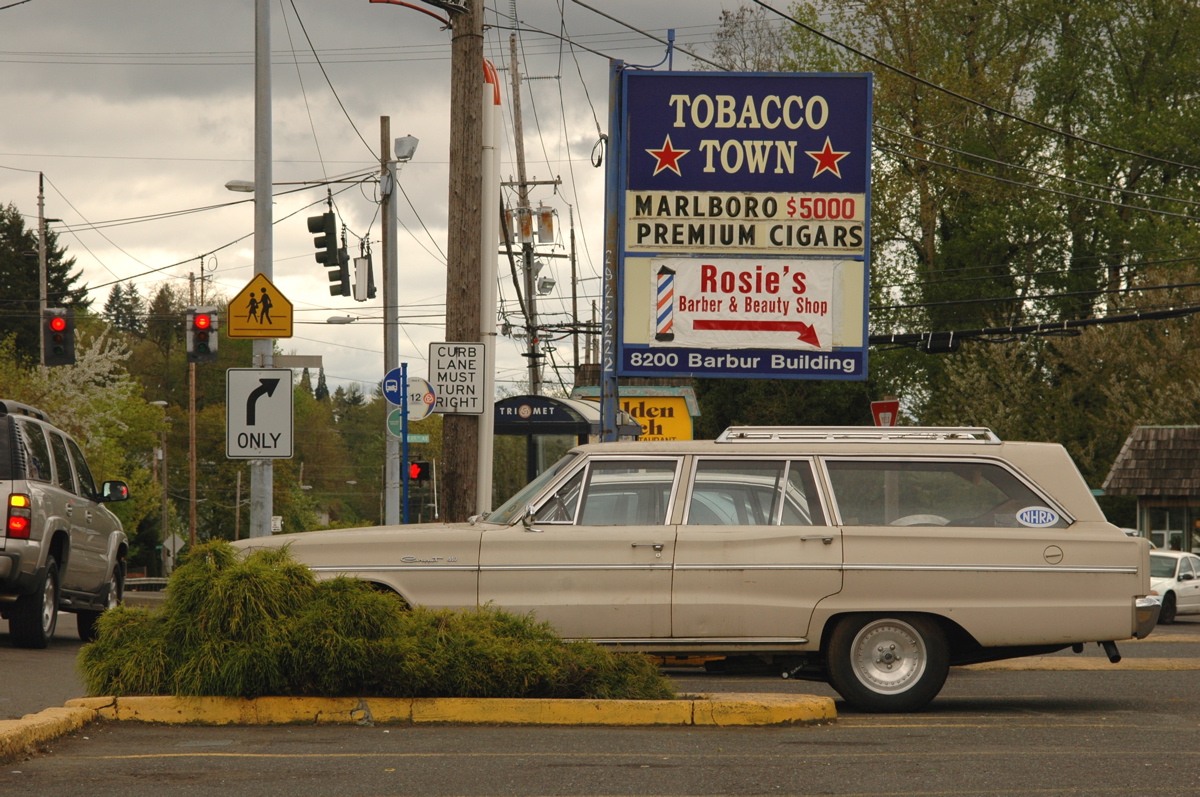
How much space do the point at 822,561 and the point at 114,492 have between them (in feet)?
28.0

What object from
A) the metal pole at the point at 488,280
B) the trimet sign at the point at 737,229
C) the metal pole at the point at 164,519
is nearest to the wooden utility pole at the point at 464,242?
the metal pole at the point at 488,280

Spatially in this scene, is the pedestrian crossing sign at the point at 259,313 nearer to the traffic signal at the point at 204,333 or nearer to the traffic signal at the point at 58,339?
the traffic signal at the point at 204,333

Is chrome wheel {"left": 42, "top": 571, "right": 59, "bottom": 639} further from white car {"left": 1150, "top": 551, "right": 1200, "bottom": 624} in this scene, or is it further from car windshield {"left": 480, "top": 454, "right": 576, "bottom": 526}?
white car {"left": 1150, "top": 551, "right": 1200, "bottom": 624}

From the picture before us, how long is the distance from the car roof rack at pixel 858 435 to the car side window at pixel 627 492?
503 mm

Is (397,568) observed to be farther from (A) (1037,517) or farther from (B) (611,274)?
(B) (611,274)

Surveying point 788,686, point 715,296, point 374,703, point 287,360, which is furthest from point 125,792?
point 715,296

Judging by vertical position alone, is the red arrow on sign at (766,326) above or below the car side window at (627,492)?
above

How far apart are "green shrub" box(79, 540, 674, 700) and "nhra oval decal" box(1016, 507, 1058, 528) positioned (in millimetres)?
2707

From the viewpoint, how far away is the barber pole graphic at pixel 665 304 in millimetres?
16766

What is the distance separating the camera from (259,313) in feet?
47.8

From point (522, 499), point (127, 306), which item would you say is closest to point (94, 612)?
point (522, 499)

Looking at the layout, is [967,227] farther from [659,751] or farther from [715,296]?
[659,751]

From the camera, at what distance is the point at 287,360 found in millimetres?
14461

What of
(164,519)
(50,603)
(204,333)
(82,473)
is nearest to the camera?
(50,603)
